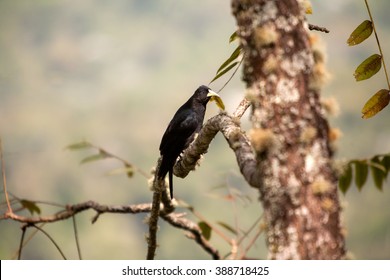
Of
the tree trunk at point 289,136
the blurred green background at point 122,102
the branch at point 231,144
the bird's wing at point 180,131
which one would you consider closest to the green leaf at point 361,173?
the branch at point 231,144

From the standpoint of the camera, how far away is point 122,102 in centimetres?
6303

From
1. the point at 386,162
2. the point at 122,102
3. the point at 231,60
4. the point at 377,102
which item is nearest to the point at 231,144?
the point at 231,60

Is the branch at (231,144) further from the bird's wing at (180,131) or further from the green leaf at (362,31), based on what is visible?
the bird's wing at (180,131)

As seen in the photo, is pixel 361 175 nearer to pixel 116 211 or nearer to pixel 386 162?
pixel 386 162

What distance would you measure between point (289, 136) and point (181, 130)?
73.6 inches

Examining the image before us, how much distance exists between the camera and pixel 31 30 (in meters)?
42.2

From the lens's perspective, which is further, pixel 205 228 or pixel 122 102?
pixel 122 102

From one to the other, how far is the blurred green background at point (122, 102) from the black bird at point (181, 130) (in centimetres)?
3277

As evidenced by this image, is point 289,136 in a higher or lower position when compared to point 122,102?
lower

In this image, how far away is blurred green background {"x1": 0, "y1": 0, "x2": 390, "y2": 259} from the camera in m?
40.6

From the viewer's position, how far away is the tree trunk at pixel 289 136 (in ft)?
3.19

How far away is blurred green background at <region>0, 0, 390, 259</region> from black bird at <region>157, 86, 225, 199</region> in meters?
32.8

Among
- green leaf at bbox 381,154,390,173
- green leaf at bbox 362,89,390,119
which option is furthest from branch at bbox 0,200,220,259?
green leaf at bbox 362,89,390,119
